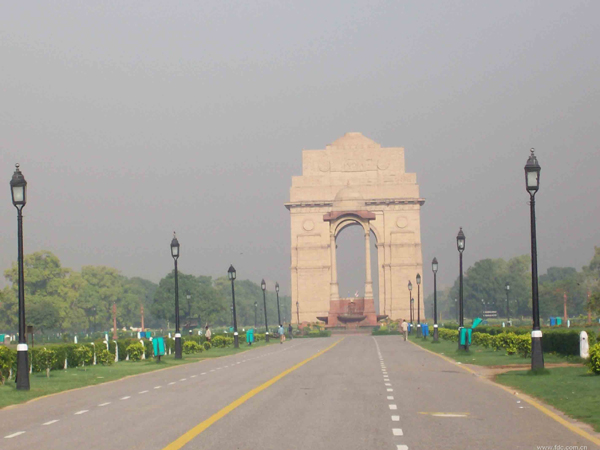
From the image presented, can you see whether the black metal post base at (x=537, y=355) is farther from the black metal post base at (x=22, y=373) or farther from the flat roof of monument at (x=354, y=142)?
the flat roof of monument at (x=354, y=142)

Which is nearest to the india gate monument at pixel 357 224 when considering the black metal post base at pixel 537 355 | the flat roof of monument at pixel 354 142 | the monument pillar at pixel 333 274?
the flat roof of monument at pixel 354 142

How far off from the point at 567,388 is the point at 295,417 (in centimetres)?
757

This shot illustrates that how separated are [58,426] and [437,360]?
→ 23.9 m

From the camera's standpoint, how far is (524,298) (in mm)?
177250

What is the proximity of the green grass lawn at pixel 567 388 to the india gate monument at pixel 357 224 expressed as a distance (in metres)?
102

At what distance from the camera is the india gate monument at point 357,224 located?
129000 mm

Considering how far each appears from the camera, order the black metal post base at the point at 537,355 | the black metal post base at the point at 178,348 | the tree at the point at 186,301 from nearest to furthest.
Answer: the black metal post base at the point at 537,355
the black metal post base at the point at 178,348
the tree at the point at 186,301

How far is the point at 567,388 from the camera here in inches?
813

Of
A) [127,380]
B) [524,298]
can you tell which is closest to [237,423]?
[127,380]

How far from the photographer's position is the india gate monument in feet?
423

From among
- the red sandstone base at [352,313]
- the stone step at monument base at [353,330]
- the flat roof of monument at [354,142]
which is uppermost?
the flat roof of monument at [354,142]

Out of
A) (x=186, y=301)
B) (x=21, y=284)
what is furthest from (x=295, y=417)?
(x=186, y=301)

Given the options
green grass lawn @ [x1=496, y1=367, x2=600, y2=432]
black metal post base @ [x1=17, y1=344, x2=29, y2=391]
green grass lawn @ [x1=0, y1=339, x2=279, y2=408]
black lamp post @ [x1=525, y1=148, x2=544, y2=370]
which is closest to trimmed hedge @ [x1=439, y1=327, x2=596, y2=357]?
green grass lawn @ [x1=496, y1=367, x2=600, y2=432]

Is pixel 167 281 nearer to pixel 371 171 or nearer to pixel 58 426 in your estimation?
pixel 371 171
